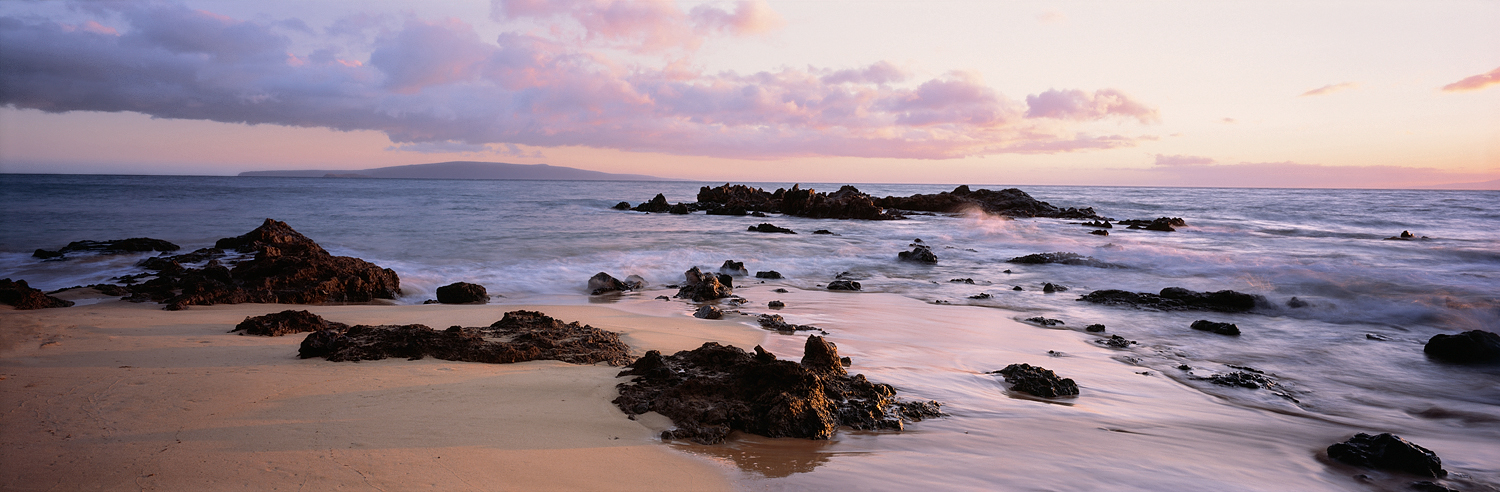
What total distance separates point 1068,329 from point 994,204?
1275 inches

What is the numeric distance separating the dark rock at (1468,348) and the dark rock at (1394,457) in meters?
4.61

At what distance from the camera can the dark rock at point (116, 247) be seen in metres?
12.9

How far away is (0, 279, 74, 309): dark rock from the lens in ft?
23.0

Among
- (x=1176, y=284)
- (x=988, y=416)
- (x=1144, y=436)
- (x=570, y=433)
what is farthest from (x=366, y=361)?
→ (x=1176, y=284)

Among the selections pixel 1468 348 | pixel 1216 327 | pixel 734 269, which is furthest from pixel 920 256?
pixel 1468 348

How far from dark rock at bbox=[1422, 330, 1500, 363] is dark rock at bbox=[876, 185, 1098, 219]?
2932 centimetres

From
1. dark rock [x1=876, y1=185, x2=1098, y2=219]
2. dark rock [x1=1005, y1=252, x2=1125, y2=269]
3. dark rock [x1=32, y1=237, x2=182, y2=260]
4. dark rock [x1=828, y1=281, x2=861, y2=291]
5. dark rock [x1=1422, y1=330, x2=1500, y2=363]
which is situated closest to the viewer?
dark rock [x1=1422, y1=330, x2=1500, y2=363]

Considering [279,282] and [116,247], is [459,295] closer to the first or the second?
[279,282]

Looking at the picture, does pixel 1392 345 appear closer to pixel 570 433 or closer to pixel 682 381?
pixel 682 381

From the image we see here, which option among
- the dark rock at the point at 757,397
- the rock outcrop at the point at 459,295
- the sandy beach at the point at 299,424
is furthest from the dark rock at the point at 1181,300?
the rock outcrop at the point at 459,295

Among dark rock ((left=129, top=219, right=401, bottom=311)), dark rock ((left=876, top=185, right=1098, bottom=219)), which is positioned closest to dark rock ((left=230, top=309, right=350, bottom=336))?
dark rock ((left=129, top=219, right=401, bottom=311))

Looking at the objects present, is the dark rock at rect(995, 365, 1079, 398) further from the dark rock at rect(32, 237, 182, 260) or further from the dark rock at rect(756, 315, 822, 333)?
the dark rock at rect(32, 237, 182, 260)

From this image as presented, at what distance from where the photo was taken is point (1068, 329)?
7.64 m

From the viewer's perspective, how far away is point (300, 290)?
814 cm
